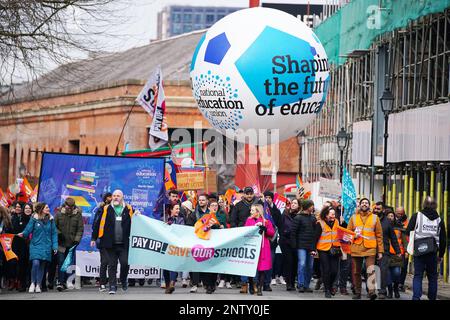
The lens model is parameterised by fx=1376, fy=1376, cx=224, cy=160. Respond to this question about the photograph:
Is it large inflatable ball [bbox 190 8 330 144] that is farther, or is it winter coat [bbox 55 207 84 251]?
winter coat [bbox 55 207 84 251]

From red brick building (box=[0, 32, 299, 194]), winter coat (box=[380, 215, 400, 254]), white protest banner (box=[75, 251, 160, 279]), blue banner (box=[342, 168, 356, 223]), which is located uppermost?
red brick building (box=[0, 32, 299, 194])

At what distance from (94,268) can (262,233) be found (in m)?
3.56

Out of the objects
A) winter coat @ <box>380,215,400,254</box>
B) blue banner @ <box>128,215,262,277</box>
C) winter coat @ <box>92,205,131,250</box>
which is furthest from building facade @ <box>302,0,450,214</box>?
winter coat @ <box>92,205,131,250</box>

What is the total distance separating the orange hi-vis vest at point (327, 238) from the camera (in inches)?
992

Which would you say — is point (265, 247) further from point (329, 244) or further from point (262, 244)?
point (329, 244)

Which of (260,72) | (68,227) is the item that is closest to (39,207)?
(68,227)

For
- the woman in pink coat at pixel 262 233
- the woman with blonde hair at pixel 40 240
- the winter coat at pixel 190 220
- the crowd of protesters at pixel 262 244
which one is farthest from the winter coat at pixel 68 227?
the woman in pink coat at pixel 262 233

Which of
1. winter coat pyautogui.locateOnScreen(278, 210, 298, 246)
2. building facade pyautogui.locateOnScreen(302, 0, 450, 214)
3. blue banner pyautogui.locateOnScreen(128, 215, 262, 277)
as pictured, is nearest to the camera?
blue banner pyautogui.locateOnScreen(128, 215, 262, 277)

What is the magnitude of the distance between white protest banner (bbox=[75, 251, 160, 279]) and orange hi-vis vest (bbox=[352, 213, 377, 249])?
4223mm

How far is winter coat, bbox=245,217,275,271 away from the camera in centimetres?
2378

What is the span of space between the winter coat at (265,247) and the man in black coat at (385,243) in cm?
196

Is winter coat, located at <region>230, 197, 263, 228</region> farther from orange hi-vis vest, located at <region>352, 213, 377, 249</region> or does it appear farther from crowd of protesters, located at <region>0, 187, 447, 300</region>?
orange hi-vis vest, located at <region>352, 213, 377, 249</region>

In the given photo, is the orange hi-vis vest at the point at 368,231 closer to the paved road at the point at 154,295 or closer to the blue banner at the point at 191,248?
the paved road at the point at 154,295
